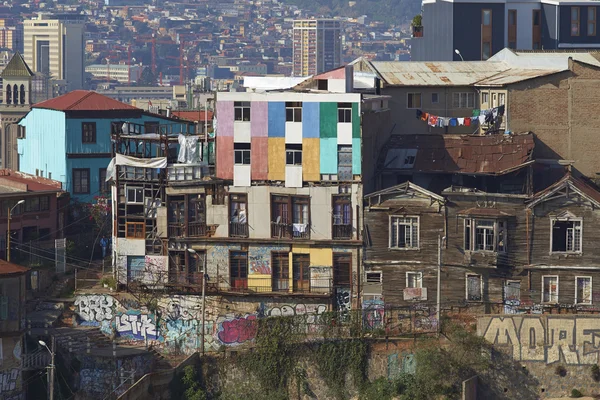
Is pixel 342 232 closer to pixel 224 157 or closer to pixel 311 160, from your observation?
pixel 311 160

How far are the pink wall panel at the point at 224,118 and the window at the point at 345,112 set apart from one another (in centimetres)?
350

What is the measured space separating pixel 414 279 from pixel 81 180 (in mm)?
17133

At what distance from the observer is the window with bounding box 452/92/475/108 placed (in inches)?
2441

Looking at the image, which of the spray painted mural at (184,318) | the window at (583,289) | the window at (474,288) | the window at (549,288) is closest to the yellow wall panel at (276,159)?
the spray painted mural at (184,318)

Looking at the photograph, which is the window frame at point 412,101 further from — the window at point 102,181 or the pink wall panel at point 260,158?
the window at point 102,181

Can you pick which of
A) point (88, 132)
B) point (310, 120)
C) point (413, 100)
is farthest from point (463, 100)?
point (88, 132)

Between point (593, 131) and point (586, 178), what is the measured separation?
177 cm

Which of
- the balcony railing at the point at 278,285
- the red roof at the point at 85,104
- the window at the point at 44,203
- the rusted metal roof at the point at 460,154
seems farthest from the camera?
the red roof at the point at 85,104

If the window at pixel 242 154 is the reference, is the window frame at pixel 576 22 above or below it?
above

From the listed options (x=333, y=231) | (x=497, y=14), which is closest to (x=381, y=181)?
(x=333, y=231)

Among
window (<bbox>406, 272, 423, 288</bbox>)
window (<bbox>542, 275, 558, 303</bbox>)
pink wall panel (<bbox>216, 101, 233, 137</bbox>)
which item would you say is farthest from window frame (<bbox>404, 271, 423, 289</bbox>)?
pink wall panel (<bbox>216, 101, 233, 137</bbox>)

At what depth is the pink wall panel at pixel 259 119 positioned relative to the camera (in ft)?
169

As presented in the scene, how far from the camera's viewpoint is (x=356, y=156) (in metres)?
50.9

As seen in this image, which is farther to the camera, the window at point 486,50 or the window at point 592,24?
the window at point 486,50
